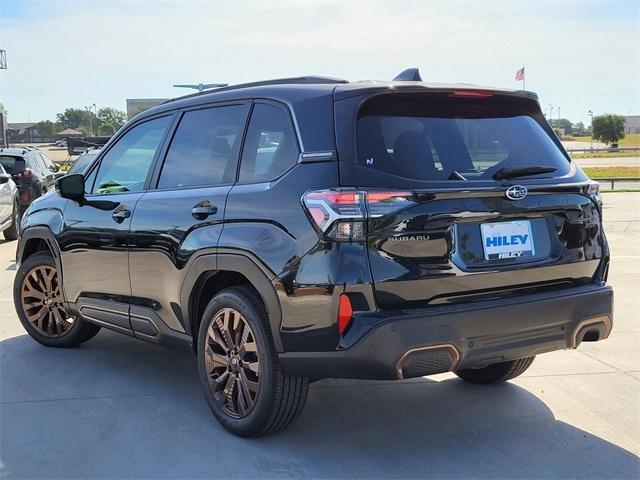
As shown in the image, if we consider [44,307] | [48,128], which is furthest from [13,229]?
[48,128]

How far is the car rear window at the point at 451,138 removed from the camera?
Result: 342 cm

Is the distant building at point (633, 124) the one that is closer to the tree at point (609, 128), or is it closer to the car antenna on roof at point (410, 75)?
the tree at point (609, 128)

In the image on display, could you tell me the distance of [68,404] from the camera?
4.41 m

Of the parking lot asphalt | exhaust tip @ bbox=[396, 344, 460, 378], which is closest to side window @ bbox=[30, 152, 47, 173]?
the parking lot asphalt

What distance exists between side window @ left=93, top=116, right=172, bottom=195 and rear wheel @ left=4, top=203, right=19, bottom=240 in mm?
7718

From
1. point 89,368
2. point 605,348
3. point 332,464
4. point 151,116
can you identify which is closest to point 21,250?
point 89,368

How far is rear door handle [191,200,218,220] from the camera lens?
3912mm

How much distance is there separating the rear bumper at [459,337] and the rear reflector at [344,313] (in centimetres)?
9

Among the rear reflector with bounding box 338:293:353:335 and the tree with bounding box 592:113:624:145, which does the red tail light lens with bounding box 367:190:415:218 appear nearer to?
the rear reflector with bounding box 338:293:353:335

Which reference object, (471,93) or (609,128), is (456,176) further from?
(609,128)

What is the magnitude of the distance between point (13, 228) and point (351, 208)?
1048 cm

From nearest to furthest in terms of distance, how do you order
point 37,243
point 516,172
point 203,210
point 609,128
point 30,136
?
point 516,172
point 203,210
point 37,243
point 609,128
point 30,136

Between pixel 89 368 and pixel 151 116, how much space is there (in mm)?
1840

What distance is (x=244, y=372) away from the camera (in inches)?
150
